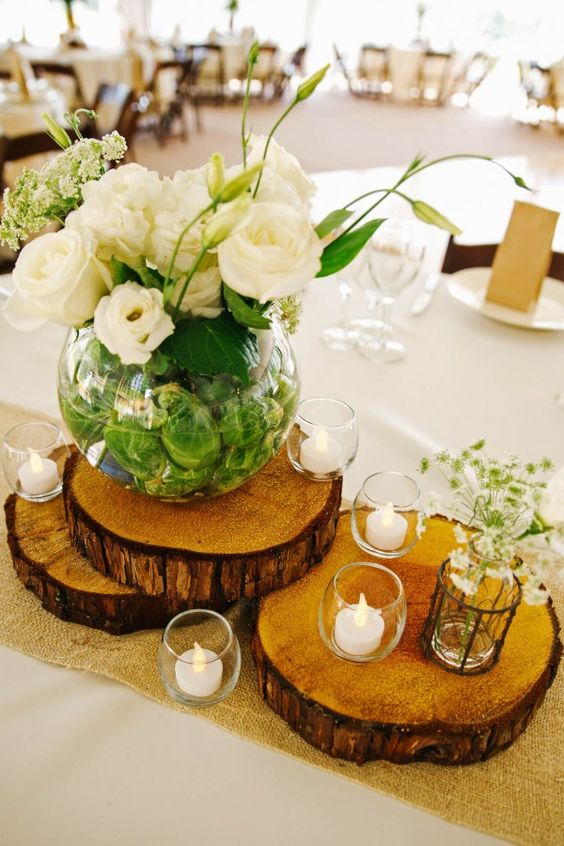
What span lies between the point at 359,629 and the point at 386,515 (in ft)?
0.64

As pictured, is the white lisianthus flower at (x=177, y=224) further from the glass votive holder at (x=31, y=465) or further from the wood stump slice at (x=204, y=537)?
the glass votive holder at (x=31, y=465)

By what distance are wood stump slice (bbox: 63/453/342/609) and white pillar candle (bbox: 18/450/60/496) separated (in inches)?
3.0

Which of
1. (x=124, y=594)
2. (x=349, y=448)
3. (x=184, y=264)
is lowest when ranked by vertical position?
(x=124, y=594)

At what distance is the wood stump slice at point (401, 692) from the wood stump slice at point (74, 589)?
183 mm

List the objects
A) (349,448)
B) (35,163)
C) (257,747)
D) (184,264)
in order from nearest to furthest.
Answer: (184,264) → (257,747) → (349,448) → (35,163)

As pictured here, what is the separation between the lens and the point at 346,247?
778 mm

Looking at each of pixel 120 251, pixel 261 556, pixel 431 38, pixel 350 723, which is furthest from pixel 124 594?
pixel 431 38

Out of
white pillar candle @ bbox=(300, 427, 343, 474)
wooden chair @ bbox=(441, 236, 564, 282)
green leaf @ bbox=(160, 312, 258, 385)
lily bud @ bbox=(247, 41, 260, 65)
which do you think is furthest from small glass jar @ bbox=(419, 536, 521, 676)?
wooden chair @ bbox=(441, 236, 564, 282)

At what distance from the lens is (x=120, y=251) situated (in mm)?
735

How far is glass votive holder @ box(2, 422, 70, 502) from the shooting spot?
3.51 ft

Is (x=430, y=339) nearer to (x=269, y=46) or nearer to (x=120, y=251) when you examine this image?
(x=120, y=251)

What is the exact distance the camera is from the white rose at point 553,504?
649 millimetres

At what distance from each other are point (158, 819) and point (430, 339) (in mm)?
1188

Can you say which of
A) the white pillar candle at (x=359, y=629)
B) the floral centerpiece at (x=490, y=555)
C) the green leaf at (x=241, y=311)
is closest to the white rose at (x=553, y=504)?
the floral centerpiece at (x=490, y=555)
